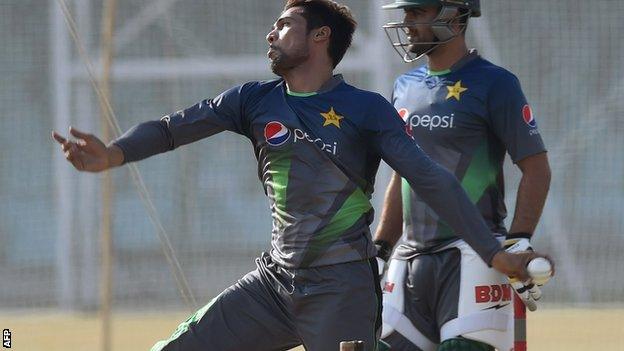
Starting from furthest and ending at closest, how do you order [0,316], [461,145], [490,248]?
[0,316] → [461,145] → [490,248]

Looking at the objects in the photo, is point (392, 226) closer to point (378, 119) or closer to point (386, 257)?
point (386, 257)

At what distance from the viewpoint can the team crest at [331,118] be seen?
505 centimetres

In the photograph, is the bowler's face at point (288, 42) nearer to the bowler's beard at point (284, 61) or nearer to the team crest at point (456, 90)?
the bowler's beard at point (284, 61)

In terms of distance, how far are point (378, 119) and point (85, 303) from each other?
5333 mm

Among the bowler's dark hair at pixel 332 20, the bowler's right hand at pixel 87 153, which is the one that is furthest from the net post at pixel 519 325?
the bowler's right hand at pixel 87 153

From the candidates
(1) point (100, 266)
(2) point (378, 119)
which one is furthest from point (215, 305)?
(1) point (100, 266)

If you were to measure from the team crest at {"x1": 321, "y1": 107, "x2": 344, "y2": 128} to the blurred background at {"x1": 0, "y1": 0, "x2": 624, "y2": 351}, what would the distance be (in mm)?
4749

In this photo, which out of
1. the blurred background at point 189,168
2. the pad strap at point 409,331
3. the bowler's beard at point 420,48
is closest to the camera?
the pad strap at point 409,331

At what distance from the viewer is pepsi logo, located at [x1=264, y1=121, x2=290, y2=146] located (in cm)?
508

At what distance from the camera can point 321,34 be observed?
5344mm

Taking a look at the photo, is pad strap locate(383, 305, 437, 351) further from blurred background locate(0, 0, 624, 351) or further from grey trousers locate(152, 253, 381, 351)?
blurred background locate(0, 0, 624, 351)

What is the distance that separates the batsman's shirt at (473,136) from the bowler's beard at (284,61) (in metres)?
0.62

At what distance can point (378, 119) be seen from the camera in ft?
16.5

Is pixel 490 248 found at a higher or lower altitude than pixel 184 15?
lower
